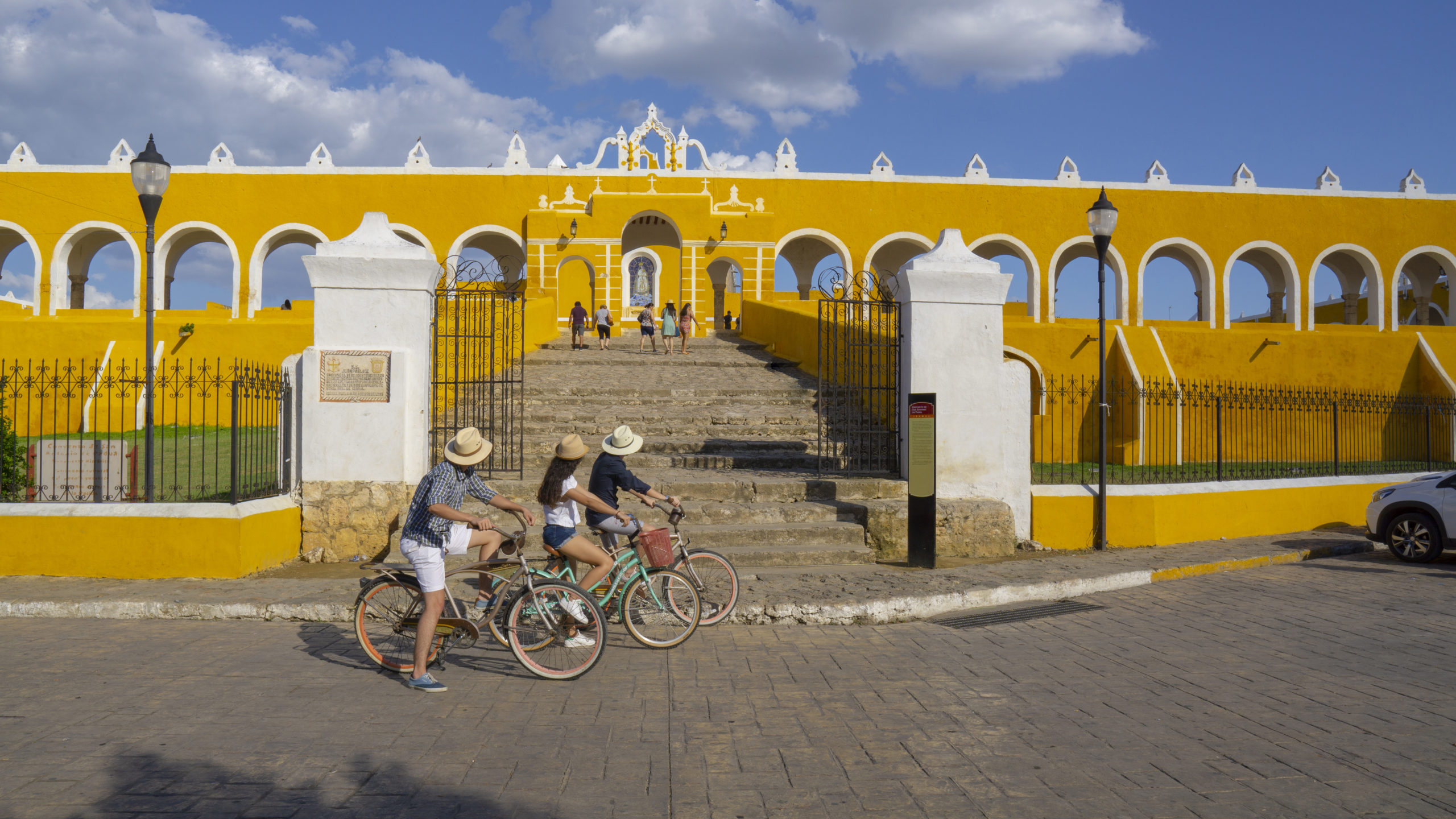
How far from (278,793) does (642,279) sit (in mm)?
27063

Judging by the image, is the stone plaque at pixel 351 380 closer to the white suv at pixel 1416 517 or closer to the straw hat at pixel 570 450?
the straw hat at pixel 570 450

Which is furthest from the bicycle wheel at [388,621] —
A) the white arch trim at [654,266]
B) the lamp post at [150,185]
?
the white arch trim at [654,266]

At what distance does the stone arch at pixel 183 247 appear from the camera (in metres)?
26.5

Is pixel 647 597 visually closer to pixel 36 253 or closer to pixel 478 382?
pixel 478 382

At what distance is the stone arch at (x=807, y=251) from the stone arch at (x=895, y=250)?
91cm

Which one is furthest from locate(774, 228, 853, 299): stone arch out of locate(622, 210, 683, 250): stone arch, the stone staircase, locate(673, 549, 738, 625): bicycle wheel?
locate(673, 549, 738, 625): bicycle wheel

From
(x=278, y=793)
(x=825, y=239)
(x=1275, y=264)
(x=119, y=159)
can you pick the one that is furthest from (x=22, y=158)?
(x=1275, y=264)

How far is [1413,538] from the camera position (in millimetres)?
9344

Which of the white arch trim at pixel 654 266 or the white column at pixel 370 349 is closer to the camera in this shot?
the white column at pixel 370 349

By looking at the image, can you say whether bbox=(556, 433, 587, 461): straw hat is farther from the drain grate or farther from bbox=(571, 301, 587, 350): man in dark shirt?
bbox=(571, 301, 587, 350): man in dark shirt

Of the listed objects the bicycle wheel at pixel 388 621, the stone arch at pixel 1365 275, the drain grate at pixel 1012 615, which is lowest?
the drain grate at pixel 1012 615

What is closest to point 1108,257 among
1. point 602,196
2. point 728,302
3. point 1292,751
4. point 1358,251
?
point 1358,251

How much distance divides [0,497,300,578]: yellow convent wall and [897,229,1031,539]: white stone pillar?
20.1 ft

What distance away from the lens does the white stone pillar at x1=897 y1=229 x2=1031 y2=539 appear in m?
9.00
